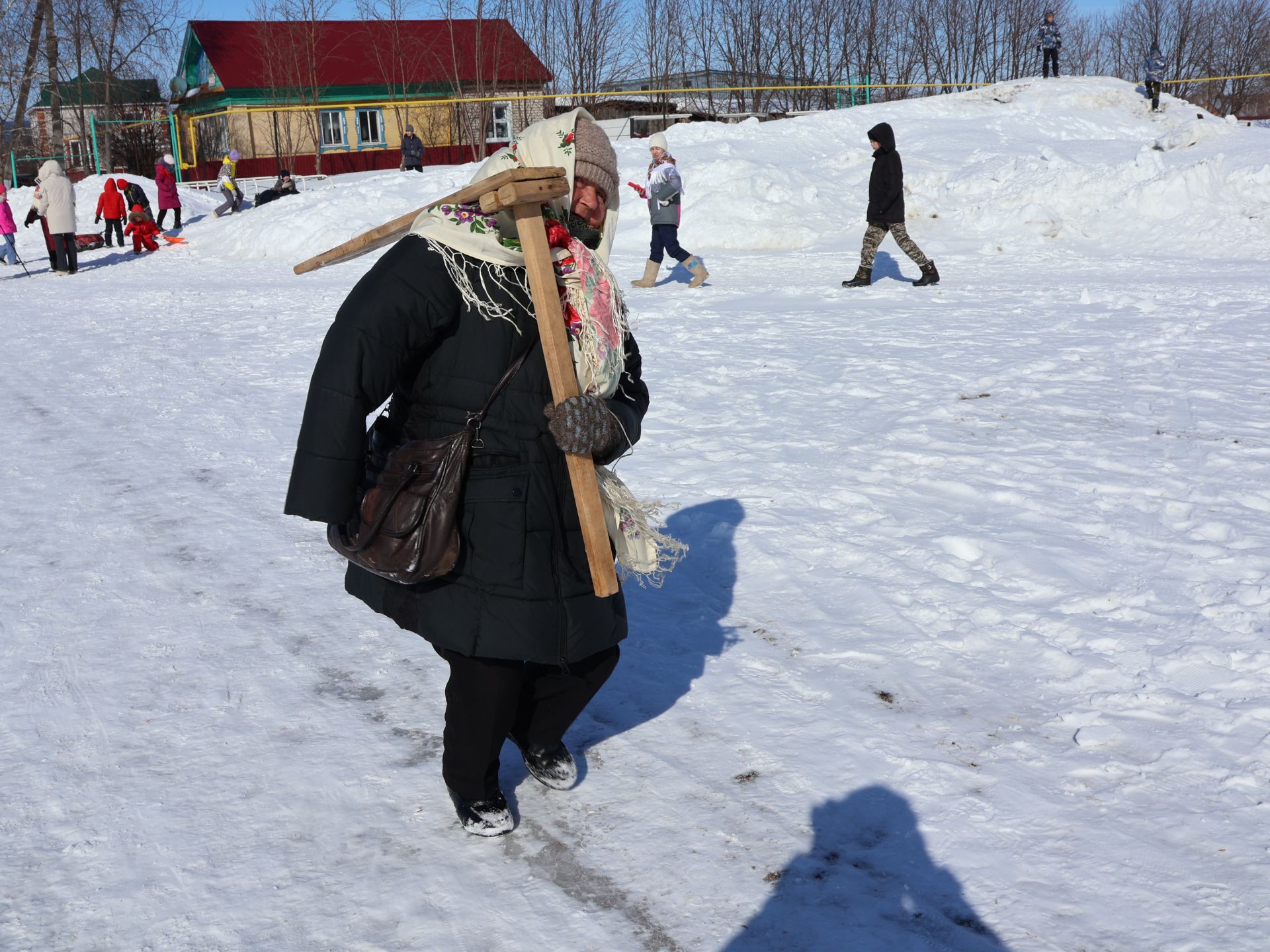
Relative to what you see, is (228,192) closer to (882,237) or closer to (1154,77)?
(882,237)

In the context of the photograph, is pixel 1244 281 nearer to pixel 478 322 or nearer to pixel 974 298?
pixel 974 298

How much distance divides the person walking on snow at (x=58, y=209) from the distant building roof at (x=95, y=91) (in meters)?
15.2

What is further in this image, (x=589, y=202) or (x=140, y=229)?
(x=140, y=229)

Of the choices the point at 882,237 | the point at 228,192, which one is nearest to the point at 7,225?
the point at 228,192

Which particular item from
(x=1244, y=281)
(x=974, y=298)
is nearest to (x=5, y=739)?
(x=974, y=298)

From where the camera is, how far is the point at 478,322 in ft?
8.27

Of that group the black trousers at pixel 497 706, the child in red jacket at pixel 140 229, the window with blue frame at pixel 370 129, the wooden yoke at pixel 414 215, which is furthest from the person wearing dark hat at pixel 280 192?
the black trousers at pixel 497 706

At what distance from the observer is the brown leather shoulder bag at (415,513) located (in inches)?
95.7

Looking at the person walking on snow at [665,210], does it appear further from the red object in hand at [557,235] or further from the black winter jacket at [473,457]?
the black winter jacket at [473,457]

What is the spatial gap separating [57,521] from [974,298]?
8.26 metres

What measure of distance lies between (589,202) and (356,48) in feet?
131

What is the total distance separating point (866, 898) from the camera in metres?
2.50

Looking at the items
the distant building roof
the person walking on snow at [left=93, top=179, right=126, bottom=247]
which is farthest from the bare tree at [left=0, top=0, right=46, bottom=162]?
the person walking on snow at [left=93, top=179, right=126, bottom=247]

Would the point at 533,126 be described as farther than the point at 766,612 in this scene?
No
